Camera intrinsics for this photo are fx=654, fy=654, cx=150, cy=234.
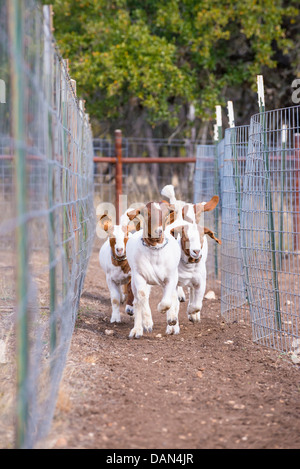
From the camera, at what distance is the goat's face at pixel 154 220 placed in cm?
621

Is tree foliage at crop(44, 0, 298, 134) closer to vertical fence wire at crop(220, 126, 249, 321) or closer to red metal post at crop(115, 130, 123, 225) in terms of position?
red metal post at crop(115, 130, 123, 225)

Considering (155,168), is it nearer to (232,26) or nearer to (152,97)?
(152,97)

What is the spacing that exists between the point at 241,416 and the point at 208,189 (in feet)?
22.4

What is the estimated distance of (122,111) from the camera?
17984mm

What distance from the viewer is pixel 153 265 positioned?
6414 mm

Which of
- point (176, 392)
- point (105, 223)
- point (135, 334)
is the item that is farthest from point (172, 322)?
point (176, 392)

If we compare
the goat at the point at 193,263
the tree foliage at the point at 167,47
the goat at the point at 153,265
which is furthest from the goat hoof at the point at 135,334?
the tree foliage at the point at 167,47

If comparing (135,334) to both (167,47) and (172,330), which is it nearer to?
(172,330)

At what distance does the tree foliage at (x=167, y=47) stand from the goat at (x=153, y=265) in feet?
29.6

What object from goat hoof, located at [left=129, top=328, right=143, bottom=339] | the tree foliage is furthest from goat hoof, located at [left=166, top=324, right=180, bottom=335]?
the tree foliage

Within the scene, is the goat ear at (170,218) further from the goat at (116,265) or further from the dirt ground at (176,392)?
the dirt ground at (176,392)

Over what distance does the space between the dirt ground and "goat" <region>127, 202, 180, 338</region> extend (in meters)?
0.24

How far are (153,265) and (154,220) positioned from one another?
485mm

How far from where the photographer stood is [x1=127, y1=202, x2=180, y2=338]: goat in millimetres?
6270
